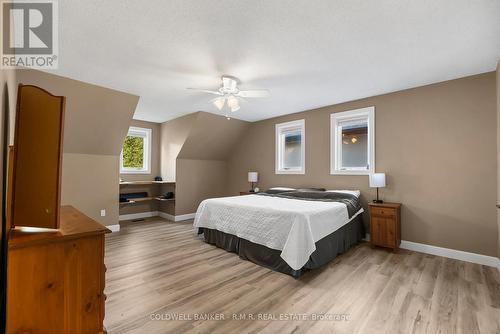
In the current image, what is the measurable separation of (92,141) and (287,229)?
3909 millimetres

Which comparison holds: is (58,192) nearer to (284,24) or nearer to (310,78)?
(284,24)

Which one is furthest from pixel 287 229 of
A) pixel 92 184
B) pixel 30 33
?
pixel 92 184

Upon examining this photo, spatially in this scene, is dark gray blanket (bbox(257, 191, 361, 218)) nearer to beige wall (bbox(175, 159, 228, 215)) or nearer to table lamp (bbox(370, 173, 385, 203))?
table lamp (bbox(370, 173, 385, 203))

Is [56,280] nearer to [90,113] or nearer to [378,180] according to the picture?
[90,113]

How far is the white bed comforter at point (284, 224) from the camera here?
2.65 meters

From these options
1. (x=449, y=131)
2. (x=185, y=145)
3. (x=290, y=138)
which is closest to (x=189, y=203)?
(x=185, y=145)

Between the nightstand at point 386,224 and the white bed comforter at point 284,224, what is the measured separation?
324 mm

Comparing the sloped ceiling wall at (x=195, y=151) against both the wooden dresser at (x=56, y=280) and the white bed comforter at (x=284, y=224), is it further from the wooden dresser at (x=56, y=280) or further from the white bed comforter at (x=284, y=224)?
the wooden dresser at (x=56, y=280)

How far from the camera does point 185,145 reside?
5.56m

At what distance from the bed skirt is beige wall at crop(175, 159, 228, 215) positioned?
207 cm

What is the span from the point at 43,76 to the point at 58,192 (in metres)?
3.14

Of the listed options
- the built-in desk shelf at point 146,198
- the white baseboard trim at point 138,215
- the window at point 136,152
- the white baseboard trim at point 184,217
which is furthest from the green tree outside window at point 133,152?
the white baseboard trim at point 184,217

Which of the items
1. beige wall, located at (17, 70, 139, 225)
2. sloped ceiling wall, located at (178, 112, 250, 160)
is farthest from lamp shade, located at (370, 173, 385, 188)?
beige wall, located at (17, 70, 139, 225)

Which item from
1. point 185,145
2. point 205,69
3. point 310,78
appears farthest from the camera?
point 185,145
